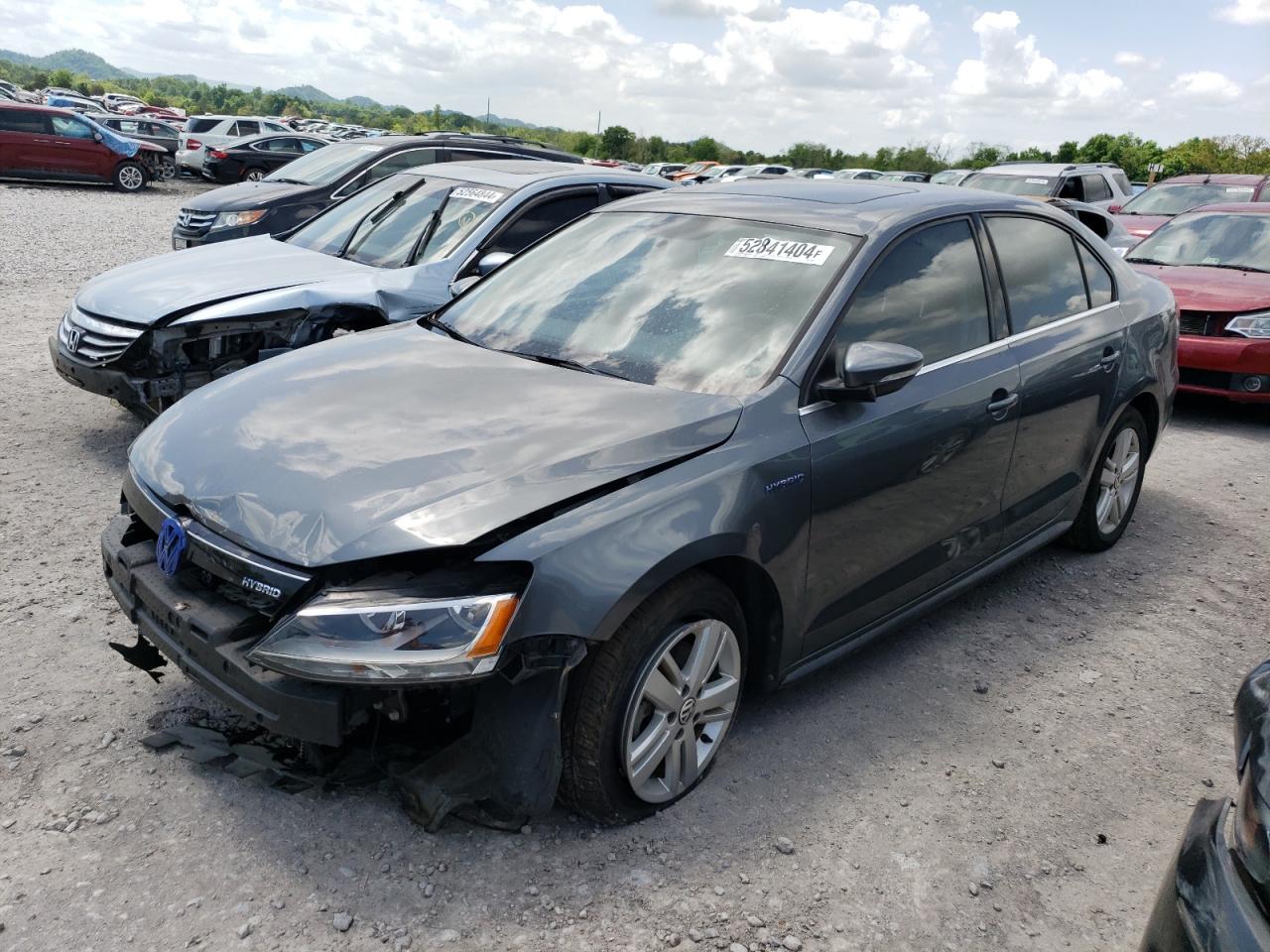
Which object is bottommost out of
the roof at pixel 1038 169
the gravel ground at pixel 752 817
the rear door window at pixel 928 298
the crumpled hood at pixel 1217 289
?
the gravel ground at pixel 752 817

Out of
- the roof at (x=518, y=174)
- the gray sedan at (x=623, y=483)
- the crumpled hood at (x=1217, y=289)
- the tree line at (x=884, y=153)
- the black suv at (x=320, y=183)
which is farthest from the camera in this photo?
the tree line at (x=884, y=153)

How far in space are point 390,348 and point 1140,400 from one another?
352cm

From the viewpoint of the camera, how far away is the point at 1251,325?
7828 mm

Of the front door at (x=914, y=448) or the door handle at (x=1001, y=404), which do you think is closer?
the front door at (x=914, y=448)

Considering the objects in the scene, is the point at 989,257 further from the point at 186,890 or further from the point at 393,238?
the point at 393,238

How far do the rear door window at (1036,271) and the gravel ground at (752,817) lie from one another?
129 centimetres

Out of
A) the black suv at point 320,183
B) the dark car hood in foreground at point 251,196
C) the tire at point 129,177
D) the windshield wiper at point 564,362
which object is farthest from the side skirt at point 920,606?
the tire at point 129,177

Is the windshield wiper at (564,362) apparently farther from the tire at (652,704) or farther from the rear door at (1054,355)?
the rear door at (1054,355)

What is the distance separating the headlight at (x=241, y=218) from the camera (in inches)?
434

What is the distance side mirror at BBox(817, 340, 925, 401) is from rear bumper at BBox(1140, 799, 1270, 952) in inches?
60.8

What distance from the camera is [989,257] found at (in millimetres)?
4117

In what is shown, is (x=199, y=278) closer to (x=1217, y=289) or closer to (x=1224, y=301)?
(x=1224, y=301)

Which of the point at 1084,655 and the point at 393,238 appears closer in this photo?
the point at 1084,655

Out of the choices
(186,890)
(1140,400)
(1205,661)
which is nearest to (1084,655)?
(1205,661)
